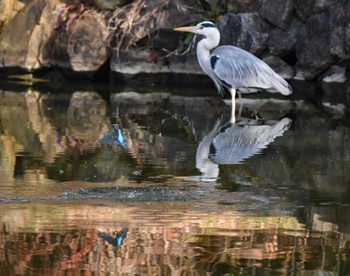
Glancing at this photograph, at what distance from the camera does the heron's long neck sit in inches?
546

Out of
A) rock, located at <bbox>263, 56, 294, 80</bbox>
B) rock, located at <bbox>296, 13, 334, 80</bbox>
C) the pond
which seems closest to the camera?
the pond

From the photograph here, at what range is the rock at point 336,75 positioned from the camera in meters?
15.5

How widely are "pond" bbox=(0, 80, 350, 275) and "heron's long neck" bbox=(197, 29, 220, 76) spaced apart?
3.51 ft

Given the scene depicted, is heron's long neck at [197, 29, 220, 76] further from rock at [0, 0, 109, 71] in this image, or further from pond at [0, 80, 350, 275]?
rock at [0, 0, 109, 71]

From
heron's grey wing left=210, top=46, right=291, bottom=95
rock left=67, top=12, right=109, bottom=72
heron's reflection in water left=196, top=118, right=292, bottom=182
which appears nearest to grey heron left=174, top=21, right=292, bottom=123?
heron's grey wing left=210, top=46, right=291, bottom=95

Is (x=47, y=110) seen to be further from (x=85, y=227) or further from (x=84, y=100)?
(x=85, y=227)

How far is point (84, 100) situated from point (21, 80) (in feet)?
13.6

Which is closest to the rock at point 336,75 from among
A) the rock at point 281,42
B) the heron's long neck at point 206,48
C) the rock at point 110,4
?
the rock at point 281,42

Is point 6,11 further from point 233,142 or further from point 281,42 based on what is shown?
point 233,142

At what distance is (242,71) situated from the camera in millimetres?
13461

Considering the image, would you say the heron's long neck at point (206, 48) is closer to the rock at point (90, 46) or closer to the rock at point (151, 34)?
the rock at point (151, 34)

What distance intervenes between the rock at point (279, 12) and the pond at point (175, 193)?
3.42m

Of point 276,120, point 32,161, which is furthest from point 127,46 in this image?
point 32,161

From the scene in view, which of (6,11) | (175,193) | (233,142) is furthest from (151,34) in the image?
(175,193)
